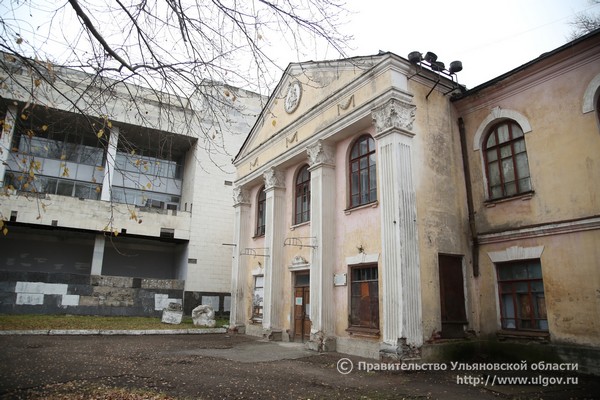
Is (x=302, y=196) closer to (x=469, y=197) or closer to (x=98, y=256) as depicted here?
(x=469, y=197)

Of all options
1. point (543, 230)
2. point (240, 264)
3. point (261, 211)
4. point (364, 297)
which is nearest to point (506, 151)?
point (543, 230)

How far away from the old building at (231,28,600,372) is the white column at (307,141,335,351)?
43mm

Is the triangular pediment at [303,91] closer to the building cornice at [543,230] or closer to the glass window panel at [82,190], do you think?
the building cornice at [543,230]

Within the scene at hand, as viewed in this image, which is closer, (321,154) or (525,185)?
(525,185)

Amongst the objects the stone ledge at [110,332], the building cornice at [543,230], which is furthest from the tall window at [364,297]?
the stone ledge at [110,332]

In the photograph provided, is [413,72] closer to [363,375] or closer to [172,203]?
[363,375]

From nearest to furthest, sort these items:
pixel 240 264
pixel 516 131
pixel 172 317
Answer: pixel 516 131 < pixel 240 264 < pixel 172 317

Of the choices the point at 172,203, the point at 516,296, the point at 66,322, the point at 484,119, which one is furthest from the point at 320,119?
the point at 172,203

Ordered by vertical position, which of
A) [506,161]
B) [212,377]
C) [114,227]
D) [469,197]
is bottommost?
[212,377]

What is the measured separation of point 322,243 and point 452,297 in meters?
4.17

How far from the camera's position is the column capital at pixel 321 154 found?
13898 mm

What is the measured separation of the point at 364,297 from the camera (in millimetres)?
11820

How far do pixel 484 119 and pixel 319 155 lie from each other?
5.25 meters

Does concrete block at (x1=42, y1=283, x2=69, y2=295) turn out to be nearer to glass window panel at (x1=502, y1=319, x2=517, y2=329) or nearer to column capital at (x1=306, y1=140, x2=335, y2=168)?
column capital at (x1=306, y1=140, x2=335, y2=168)
